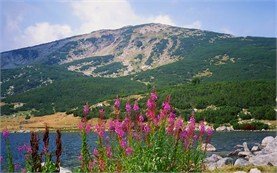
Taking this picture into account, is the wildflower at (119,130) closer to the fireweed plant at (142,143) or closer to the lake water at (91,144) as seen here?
the fireweed plant at (142,143)

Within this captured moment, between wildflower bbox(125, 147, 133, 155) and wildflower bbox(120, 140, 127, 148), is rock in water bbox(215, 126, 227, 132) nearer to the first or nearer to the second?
wildflower bbox(120, 140, 127, 148)

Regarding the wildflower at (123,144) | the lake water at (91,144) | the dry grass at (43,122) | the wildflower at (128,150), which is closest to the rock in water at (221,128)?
the lake water at (91,144)

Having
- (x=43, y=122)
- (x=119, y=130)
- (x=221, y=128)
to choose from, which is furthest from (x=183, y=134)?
(x=43, y=122)

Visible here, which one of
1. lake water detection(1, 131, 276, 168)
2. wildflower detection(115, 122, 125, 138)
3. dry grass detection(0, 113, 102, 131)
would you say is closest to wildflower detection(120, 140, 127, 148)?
wildflower detection(115, 122, 125, 138)

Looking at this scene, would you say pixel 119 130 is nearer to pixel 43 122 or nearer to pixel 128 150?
pixel 128 150

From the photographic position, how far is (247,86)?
155 m

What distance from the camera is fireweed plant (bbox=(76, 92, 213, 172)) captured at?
12234mm

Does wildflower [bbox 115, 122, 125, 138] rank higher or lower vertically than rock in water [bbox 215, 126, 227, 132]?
higher

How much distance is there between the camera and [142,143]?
12.6m

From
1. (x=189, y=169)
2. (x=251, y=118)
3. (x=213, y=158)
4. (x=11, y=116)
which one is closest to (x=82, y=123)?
(x=189, y=169)

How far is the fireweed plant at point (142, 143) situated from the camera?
40.1 ft

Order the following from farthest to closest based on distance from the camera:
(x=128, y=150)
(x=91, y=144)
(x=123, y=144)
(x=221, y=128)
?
(x=221, y=128) → (x=91, y=144) → (x=123, y=144) → (x=128, y=150)

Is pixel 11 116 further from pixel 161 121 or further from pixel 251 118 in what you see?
pixel 161 121

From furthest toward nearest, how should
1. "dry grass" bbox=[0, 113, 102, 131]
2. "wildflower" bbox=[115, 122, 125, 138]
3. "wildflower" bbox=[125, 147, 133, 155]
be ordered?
"dry grass" bbox=[0, 113, 102, 131], "wildflower" bbox=[115, 122, 125, 138], "wildflower" bbox=[125, 147, 133, 155]
